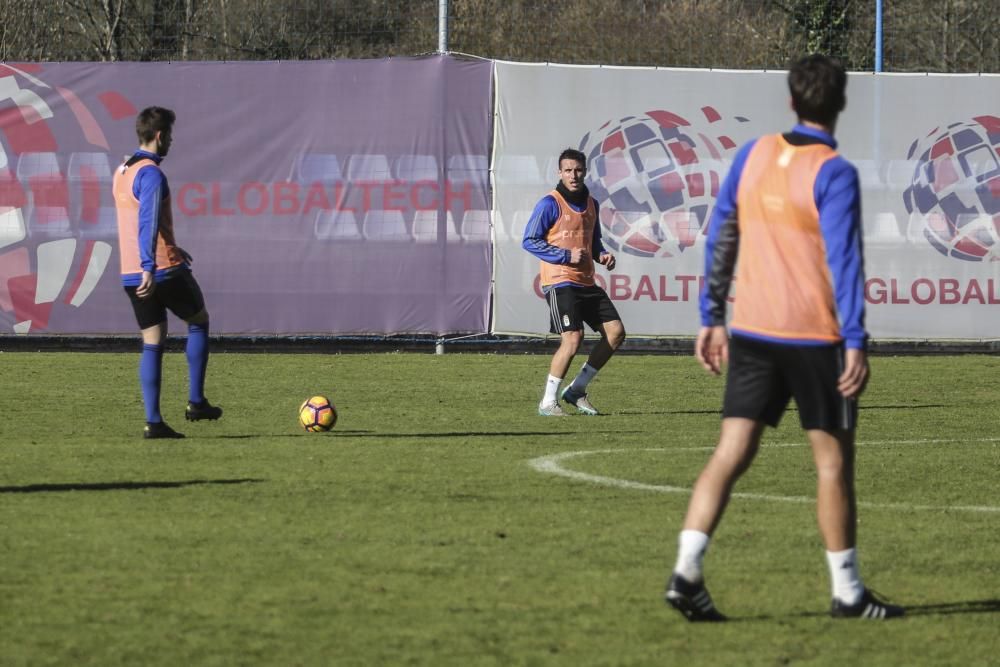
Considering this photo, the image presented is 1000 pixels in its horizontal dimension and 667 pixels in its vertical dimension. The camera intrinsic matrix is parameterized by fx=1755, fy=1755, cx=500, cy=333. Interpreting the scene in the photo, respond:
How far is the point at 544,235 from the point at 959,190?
24.1 feet

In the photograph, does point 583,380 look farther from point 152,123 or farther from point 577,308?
point 152,123

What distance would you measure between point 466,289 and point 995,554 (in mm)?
12012

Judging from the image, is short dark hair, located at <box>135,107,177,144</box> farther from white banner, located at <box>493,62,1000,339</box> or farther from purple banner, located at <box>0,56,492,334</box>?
white banner, located at <box>493,62,1000,339</box>

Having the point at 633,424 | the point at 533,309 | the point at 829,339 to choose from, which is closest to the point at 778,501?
the point at 829,339

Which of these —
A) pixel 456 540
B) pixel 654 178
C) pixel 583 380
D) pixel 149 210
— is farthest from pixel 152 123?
pixel 654 178

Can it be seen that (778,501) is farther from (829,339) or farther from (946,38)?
(946,38)

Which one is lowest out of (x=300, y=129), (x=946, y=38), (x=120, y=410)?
(x=120, y=410)

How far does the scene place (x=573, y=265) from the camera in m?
13.3

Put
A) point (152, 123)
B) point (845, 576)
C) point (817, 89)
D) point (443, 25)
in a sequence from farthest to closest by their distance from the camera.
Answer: point (443, 25)
point (152, 123)
point (845, 576)
point (817, 89)

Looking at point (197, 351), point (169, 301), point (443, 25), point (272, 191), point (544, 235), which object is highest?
point (443, 25)

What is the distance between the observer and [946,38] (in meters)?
25.1

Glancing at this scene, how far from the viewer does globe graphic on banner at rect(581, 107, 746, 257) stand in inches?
738

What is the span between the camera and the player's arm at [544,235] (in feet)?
43.2

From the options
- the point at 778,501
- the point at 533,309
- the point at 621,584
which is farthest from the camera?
the point at 533,309
